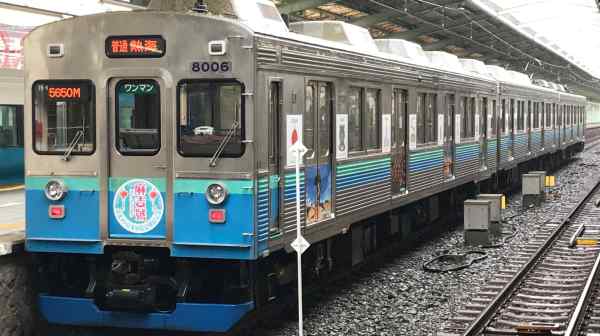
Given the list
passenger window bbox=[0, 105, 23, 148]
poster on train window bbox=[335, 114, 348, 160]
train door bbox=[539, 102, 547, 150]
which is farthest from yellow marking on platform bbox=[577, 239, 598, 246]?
train door bbox=[539, 102, 547, 150]

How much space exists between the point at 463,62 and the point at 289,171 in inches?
479

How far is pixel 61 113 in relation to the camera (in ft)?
26.2

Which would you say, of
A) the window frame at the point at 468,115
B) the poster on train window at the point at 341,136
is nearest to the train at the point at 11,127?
the window frame at the point at 468,115

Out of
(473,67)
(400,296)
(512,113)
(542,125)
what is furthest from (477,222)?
(542,125)

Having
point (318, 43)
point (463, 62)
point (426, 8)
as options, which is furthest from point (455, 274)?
point (426, 8)

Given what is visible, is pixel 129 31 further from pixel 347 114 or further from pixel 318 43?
pixel 347 114

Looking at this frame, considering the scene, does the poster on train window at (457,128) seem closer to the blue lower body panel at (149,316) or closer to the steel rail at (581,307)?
the steel rail at (581,307)

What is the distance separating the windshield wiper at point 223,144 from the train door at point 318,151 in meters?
1.40

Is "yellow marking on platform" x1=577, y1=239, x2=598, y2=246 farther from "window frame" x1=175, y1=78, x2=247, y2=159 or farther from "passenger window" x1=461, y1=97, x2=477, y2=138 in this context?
"window frame" x1=175, y1=78, x2=247, y2=159

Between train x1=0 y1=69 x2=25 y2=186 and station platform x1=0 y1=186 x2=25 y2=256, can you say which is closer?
station platform x1=0 y1=186 x2=25 y2=256

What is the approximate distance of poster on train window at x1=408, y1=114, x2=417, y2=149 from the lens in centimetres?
1285

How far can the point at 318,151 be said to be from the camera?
9.30 m

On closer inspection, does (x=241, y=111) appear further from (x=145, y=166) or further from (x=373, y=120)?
(x=373, y=120)

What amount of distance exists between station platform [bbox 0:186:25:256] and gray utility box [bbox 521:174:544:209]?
11.2 meters
